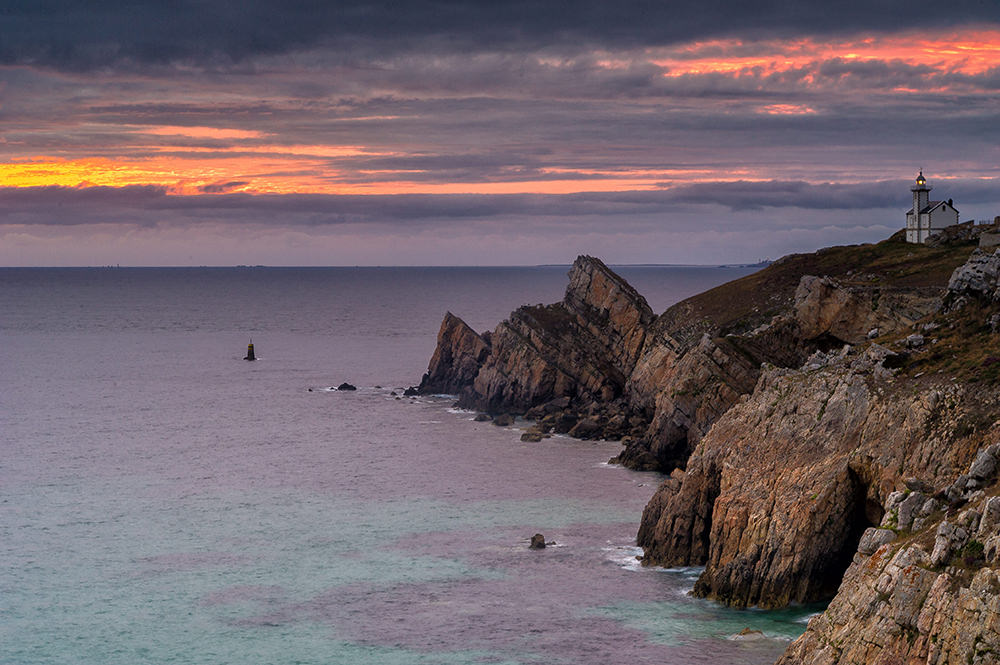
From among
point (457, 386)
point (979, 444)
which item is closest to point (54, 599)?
point (979, 444)

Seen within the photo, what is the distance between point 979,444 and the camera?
42.7m

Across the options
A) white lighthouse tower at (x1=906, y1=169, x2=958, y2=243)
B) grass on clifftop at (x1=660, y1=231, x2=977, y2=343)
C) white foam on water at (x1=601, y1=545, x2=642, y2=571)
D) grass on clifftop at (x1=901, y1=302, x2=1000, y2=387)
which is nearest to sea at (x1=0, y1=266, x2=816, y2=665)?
white foam on water at (x1=601, y1=545, x2=642, y2=571)

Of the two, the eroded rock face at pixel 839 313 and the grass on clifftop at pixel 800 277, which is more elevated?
the grass on clifftop at pixel 800 277

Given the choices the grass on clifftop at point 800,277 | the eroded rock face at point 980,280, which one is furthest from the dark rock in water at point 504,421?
the eroded rock face at point 980,280

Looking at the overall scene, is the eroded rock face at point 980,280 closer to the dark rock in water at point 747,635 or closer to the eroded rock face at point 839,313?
the dark rock in water at point 747,635

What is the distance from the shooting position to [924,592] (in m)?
30.5

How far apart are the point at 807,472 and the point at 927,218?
89973 millimetres

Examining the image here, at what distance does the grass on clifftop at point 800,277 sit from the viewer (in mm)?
97188

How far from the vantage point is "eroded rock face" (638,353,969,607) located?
45.5 metres

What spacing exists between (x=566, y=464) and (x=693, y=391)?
37.6 feet

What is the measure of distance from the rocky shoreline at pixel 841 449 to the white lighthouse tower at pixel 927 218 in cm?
1909

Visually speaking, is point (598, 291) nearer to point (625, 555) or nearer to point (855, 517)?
point (625, 555)

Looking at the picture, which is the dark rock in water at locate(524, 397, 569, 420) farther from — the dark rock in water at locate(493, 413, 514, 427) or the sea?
the sea

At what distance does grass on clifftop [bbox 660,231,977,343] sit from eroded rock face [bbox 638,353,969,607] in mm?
42854
